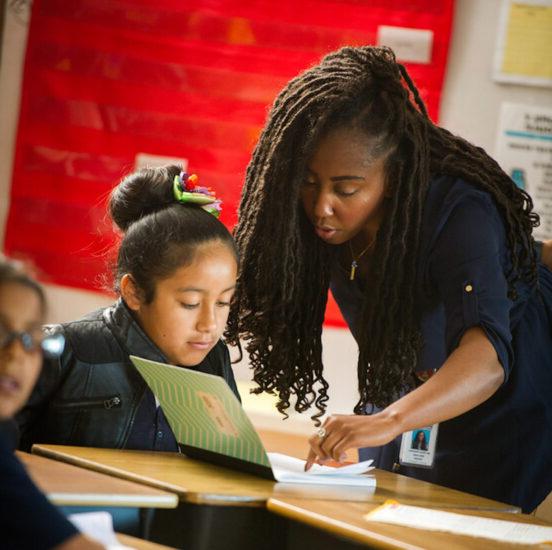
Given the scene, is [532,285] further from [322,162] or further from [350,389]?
[350,389]

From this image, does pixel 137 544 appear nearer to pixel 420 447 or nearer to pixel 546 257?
pixel 420 447

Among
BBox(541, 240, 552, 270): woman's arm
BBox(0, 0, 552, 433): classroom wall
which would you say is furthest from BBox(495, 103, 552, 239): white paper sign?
BBox(541, 240, 552, 270): woman's arm

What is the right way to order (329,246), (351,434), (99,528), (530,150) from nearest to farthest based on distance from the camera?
(99,528) < (351,434) < (329,246) < (530,150)

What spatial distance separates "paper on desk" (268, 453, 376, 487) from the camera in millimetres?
1873

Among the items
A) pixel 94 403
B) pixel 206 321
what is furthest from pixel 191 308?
pixel 94 403

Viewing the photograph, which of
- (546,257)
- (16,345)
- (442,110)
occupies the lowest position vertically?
(16,345)

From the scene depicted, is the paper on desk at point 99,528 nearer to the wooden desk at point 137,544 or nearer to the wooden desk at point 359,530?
the wooden desk at point 137,544

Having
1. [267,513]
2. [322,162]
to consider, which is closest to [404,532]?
[267,513]

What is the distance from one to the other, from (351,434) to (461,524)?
0.24 metres

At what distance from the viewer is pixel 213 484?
1739 mm

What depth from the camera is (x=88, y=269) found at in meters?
4.38

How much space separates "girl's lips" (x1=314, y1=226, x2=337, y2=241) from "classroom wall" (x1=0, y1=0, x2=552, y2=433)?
1905 mm

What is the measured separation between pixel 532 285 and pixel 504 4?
1.99 m

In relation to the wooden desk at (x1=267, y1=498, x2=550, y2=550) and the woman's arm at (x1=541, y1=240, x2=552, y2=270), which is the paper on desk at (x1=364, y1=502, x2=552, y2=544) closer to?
the wooden desk at (x1=267, y1=498, x2=550, y2=550)
